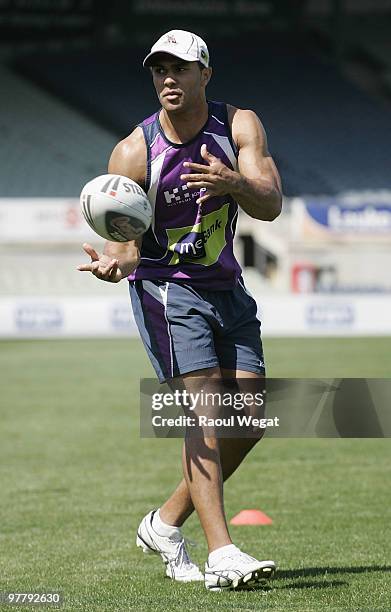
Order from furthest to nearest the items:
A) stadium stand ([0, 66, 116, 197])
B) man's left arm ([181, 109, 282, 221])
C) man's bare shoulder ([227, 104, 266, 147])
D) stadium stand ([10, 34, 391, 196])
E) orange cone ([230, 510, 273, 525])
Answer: stadium stand ([10, 34, 391, 196]) → stadium stand ([0, 66, 116, 197]) → orange cone ([230, 510, 273, 525]) → man's bare shoulder ([227, 104, 266, 147]) → man's left arm ([181, 109, 282, 221])

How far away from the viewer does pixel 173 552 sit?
5434 millimetres

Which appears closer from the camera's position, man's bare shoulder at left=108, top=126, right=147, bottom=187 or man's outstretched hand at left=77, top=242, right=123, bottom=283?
man's outstretched hand at left=77, top=242, right=123, bottom=283

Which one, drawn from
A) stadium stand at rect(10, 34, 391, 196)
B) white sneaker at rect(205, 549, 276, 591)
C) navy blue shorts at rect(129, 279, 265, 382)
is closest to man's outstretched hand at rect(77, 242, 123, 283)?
navy blue shorts at rect(129, 279, 265, 382)

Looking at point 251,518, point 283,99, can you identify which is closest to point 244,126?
point 251,518

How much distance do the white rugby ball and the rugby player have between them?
122mm

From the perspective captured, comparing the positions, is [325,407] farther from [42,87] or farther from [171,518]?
[42,87]

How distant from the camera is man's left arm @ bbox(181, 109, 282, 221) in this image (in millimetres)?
4652

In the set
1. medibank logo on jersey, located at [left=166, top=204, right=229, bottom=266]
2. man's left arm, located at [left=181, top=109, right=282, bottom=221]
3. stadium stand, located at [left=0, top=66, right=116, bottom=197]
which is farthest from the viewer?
stadium stand, located at [left=0, top=66, right=116, bottom=197]

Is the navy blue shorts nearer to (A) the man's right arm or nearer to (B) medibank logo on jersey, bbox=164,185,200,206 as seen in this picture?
(A) the man's right arm

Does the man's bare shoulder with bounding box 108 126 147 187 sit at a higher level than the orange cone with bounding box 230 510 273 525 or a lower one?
higher

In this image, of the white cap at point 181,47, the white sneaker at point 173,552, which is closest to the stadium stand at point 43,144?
the white sneaker at point 173,552

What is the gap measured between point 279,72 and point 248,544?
3346 centimetres

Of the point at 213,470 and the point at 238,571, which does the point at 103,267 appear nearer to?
the point at 213,470

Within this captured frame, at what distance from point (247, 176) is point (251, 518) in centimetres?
271
